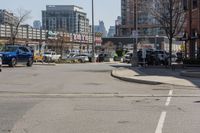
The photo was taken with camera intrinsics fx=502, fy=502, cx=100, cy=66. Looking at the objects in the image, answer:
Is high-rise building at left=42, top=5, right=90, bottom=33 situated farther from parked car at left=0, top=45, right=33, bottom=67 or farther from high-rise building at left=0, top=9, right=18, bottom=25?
parked car at left=0, top=45, right=33, bottom=67

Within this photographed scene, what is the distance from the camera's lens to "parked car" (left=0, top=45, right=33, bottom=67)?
41.4 m

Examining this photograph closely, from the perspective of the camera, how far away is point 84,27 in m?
168

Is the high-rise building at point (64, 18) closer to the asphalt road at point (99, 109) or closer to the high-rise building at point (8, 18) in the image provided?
the high-rise building at point (8, 18)

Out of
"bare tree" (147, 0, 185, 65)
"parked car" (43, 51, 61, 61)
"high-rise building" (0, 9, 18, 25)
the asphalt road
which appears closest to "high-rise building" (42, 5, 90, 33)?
"high-rise building" (0, 9, 18, 25)

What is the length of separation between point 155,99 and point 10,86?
24.5 feet

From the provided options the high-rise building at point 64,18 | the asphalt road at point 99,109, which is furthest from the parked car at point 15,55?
the high-rise building at point 64,18

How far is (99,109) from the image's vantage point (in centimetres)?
1400

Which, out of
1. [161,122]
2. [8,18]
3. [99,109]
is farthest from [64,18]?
[161,122]

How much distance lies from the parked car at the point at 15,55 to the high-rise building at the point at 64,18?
109 meters

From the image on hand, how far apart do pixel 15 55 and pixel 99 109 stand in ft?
A: 95.6

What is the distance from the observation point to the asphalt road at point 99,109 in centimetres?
1077

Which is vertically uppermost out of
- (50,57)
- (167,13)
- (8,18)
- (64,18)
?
(64,18)

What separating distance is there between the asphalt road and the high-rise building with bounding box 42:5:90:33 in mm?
133260

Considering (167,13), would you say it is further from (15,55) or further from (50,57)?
(50,57)
